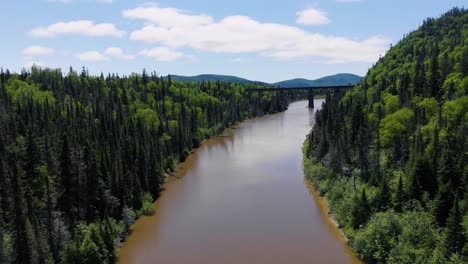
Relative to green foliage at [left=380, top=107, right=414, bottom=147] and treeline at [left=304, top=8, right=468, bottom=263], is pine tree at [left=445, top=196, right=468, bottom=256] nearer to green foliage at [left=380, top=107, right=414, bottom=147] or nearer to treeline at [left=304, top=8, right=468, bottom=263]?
treeline at [left=304, top=8, right=468, bottom=263]

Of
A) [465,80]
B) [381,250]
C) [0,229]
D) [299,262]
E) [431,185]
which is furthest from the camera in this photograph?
[465,80]

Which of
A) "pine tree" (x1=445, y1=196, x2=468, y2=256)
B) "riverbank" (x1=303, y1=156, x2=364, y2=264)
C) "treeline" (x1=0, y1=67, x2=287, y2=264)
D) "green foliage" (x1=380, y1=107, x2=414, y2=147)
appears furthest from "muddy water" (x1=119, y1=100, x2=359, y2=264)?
"green foliage" (x1=380, y1=107, x2=414, y2=147)

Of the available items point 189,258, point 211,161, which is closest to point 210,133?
point 211,161

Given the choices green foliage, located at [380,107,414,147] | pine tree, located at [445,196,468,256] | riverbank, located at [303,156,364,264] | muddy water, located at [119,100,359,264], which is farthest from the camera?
green foliage, located at [380,107,414,147]

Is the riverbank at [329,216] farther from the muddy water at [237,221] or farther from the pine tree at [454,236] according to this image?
the pine tree at [454,236]

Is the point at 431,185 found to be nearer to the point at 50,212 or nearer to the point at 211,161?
the point at 50,212

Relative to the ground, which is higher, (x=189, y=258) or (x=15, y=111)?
(x=15, y=111)

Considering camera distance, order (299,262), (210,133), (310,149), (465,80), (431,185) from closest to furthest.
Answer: (299,262) < (431,185) < (465,80) < (310,149) < (210,133)
